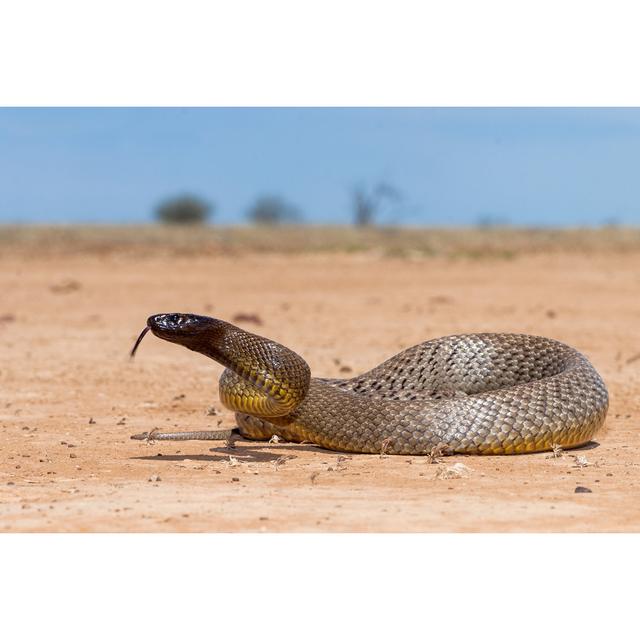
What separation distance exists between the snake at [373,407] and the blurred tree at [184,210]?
60.1m

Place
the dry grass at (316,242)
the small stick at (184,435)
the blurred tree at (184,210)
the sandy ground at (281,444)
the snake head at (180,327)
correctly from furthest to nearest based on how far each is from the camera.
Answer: the blurred tree at (184,210) < the dry grass at (316,242) < the small stick at (184,435) < the snake head at (180,327) < the sandy ground at (281,444)

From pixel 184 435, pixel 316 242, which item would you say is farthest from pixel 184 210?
pixel 184 435

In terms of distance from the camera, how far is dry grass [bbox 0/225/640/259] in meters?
30.5

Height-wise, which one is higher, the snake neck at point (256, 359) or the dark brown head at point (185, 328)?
the dark brown head at point (185, 328)

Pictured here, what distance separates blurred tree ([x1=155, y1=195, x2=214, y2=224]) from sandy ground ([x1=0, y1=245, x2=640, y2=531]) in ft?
136

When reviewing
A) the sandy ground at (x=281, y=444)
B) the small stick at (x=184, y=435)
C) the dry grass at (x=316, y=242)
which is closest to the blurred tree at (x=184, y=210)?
the dry grass at (x=316, y=242)

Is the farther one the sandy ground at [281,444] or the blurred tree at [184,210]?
the blurred tree at [184,210]

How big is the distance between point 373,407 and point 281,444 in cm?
93

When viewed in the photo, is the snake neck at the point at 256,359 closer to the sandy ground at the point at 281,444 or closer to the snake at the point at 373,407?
the snake at the point at 373,407

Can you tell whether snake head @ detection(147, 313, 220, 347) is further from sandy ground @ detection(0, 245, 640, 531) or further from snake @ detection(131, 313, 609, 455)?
sandy ground @ detection(0, 245, 640, 531)

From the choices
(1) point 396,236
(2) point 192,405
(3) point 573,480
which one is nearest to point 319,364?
(2) point 192,405

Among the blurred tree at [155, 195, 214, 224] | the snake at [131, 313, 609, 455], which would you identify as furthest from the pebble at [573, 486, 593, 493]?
the blurred tree at [155, 195, 214, 224]

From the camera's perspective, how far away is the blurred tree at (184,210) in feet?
225

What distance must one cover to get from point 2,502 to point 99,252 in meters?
24.6
